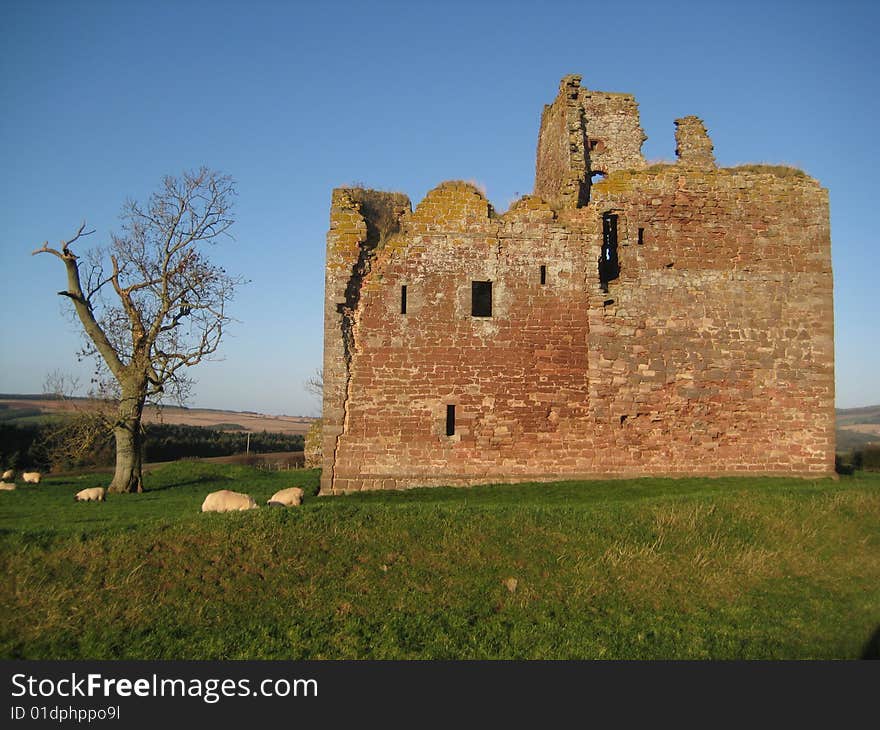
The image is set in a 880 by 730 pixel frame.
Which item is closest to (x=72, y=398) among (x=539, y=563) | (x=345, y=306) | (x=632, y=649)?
(x=345, y=306)

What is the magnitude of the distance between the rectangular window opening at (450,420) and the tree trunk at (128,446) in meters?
7.07

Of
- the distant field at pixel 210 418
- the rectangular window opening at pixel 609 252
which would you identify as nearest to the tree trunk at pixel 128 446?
the rectangular window opening at pixel 609 252

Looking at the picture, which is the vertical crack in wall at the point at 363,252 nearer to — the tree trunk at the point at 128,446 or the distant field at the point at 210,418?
the tree trunk at the point at 128,446

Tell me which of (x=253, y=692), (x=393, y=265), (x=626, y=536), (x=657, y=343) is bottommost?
(x=253, y=692)

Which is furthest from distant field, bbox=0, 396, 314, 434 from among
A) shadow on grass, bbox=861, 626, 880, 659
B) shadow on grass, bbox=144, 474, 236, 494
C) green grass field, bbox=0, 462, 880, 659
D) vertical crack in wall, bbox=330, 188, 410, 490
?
shadow on grass, bbox=861, 626, 880, 659

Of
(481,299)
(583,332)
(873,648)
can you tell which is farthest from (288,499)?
(873,648)

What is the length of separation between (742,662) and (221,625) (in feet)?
16.9

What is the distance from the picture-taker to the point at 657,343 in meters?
15.6

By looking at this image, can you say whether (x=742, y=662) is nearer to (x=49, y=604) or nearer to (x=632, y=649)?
(x=632, y=649)

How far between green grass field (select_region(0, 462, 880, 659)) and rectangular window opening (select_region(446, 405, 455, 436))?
3.54m

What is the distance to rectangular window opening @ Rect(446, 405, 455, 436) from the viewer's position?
14891 mm

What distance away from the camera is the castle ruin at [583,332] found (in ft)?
48.5

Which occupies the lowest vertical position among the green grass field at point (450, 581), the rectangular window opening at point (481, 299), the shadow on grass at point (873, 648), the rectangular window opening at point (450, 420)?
the shadow on grass at point (873, 648)

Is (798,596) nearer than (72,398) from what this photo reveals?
Yes
